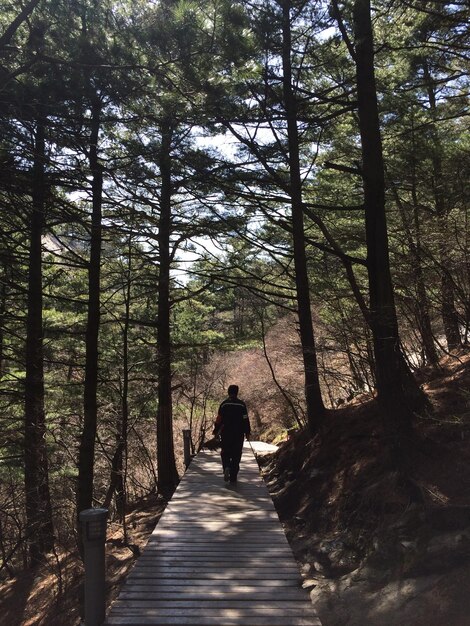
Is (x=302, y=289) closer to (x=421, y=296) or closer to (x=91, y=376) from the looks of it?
(x=421, y=296)

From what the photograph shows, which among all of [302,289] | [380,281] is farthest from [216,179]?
[380,281]

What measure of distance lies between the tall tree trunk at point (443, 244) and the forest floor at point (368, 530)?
0.63 metres

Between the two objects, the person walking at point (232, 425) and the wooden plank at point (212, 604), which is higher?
the person walking at point (232, 425)

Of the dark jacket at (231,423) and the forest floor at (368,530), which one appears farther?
the dark jacket at (231,423)

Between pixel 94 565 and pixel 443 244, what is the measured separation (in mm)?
6230

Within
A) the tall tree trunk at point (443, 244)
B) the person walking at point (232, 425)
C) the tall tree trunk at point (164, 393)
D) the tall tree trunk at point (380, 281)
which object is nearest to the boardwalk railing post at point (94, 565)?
the tall tree trunk at point (380, 281)

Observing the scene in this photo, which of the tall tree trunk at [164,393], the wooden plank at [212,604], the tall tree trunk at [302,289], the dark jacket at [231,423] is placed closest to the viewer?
the wooden plank at [212,604]

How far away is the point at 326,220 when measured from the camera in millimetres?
11039

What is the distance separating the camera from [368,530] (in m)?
6.04

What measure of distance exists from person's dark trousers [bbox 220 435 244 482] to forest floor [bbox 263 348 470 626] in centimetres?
102

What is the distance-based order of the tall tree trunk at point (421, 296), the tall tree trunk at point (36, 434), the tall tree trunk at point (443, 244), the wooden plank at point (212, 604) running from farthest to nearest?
the tall tree trunk at point (36, 434), the tall tree trunk at point (421, 296), the tall tree trunk at point (443, 244), the wooden plank at point (212, 604)

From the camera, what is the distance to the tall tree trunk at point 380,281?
636 cm

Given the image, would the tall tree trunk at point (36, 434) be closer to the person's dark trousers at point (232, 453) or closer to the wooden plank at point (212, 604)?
the person's dark trousers at point (232, 453)

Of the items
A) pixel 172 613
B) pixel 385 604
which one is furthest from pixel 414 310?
pixel 172 613
